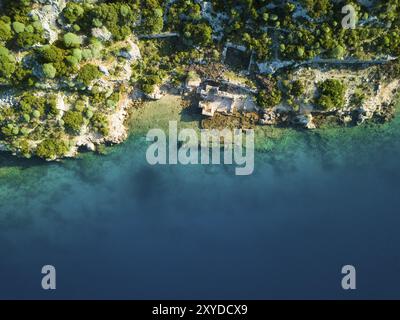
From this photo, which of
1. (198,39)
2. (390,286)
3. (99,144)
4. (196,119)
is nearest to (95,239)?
(99,144)

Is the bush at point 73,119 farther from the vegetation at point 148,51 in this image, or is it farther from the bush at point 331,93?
the bush at point 331,93

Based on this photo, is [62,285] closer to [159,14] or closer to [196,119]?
[196,119]

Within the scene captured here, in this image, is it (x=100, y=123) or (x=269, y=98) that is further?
(x=100, y=123)

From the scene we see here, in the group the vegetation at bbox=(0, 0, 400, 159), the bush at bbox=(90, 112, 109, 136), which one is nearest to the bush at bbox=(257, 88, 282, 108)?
the vegetation at bbox=(0, 0, 400, 159)

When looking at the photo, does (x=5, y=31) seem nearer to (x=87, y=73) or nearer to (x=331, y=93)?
(x=87, y=73)

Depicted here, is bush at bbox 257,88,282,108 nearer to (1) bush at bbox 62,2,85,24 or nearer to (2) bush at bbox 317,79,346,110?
(2) bush at bbox 317,79,346,110

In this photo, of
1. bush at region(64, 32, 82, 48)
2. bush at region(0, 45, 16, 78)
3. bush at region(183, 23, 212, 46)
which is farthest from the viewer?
bush at region(183, 23, 212, 46)

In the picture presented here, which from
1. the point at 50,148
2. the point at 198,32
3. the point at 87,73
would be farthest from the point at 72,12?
the point at 50,148

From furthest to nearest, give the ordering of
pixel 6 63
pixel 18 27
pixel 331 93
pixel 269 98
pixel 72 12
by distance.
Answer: pixel 269 98 → pixel 331 93 → pixel 72 12 → pixel 6 63 → pixel 18 27

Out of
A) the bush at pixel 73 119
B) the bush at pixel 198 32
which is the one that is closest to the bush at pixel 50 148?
the bush at pixel 73 119
